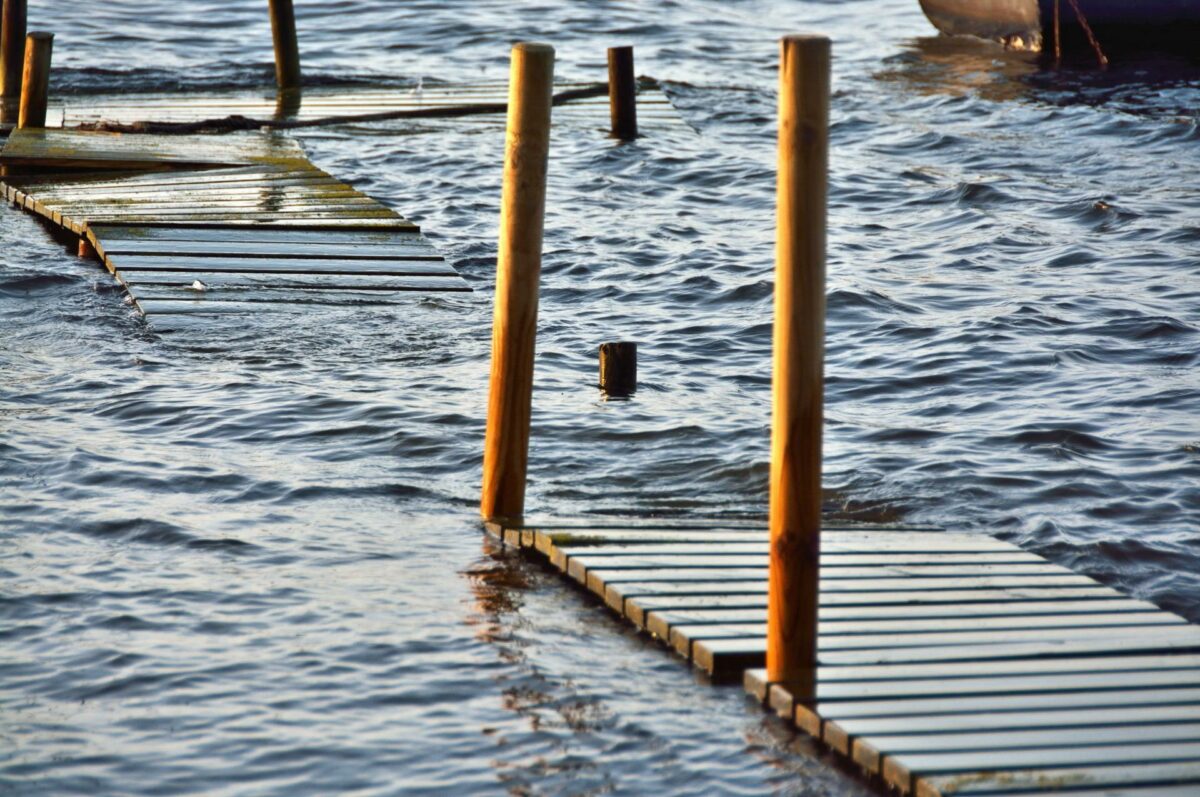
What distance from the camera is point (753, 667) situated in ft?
15.0

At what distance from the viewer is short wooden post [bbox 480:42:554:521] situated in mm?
5531

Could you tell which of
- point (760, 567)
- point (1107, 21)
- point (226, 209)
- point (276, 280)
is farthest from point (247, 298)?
point (1107, 21)

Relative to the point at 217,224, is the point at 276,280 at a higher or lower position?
lower

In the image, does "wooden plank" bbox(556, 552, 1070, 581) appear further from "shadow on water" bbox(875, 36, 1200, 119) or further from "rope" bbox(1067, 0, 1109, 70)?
"rope" bbox(1067, 0, 1109, 70)

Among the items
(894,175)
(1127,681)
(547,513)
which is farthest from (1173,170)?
(1127,681)

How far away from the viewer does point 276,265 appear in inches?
387

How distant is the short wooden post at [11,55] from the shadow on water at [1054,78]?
10214 millimetres

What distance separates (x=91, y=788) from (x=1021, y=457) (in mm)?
4576

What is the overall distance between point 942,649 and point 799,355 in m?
1.16

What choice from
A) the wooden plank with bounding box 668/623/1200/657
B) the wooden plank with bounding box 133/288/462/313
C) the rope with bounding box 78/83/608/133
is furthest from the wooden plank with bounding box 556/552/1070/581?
the rope with bounding box 78/83/608/133

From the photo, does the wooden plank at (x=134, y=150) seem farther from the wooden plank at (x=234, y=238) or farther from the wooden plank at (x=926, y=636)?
the wooden plank at (x=926, y=636)

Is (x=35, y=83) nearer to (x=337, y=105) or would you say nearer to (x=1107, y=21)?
(x=337, y=105)

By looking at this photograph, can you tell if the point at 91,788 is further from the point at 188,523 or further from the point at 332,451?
the point at 332,451

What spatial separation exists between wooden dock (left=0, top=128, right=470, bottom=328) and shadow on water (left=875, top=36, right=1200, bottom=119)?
8.93m
